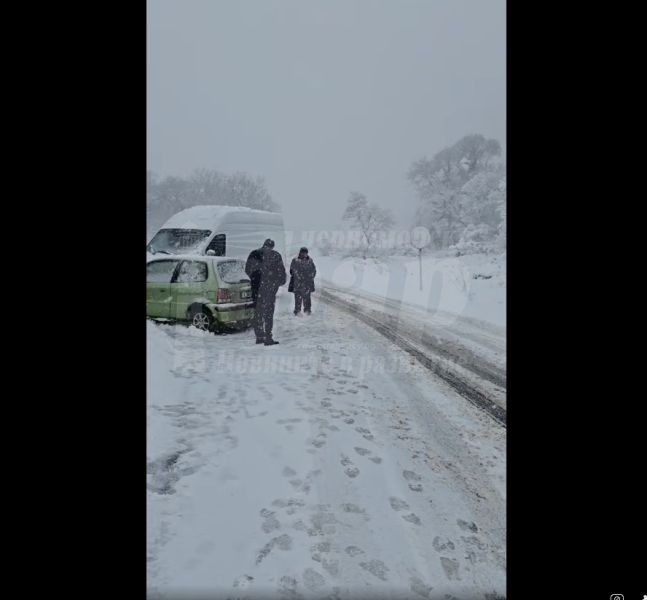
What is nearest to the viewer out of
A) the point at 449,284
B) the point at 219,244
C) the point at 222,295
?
the point at 222,295

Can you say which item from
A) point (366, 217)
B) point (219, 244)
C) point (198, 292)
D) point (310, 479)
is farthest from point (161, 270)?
point (310, 479)

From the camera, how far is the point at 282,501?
224 cm

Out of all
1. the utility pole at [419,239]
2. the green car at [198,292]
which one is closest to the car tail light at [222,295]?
the green car at [198,292]

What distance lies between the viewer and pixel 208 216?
3781mm

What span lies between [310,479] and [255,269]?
6.34ft

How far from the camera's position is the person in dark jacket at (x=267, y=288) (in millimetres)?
3713

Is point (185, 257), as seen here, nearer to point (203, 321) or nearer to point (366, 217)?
point (203, 321)

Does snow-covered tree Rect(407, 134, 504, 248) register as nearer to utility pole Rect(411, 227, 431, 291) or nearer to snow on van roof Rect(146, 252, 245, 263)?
utility pole Rect(411, 227, 431, 291)

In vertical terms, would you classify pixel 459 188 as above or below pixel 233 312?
above

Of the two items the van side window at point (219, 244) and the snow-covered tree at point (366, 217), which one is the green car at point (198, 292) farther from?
the snow-covered tree at point (366, 217)

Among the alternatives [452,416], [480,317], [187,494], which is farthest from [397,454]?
[480,317]
